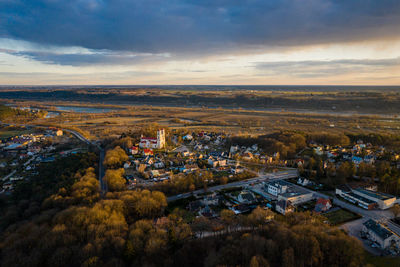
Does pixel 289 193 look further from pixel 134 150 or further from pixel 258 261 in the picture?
pixel 134 150

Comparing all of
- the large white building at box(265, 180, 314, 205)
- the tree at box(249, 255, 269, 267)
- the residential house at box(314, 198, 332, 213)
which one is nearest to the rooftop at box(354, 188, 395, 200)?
the residential house at box(314, 198, 332, 213)

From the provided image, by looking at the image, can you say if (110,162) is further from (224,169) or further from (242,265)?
(242,265)

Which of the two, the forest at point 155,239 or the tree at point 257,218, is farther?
the tree at point 257,218

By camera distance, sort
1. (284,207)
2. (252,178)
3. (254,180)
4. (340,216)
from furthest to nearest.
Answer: (252,178) → (254,180) → (284,207) → (340,216)

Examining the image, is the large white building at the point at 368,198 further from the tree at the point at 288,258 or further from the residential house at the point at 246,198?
the tree at the point at 288,258

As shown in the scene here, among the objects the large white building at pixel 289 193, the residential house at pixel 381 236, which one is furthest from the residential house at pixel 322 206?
the residential house at pixel 381 236

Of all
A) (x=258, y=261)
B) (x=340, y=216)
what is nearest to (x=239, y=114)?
(x=340, y=216)

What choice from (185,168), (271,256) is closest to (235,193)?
(185,168)

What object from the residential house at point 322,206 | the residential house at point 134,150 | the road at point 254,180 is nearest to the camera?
the residential house at point 322,206
